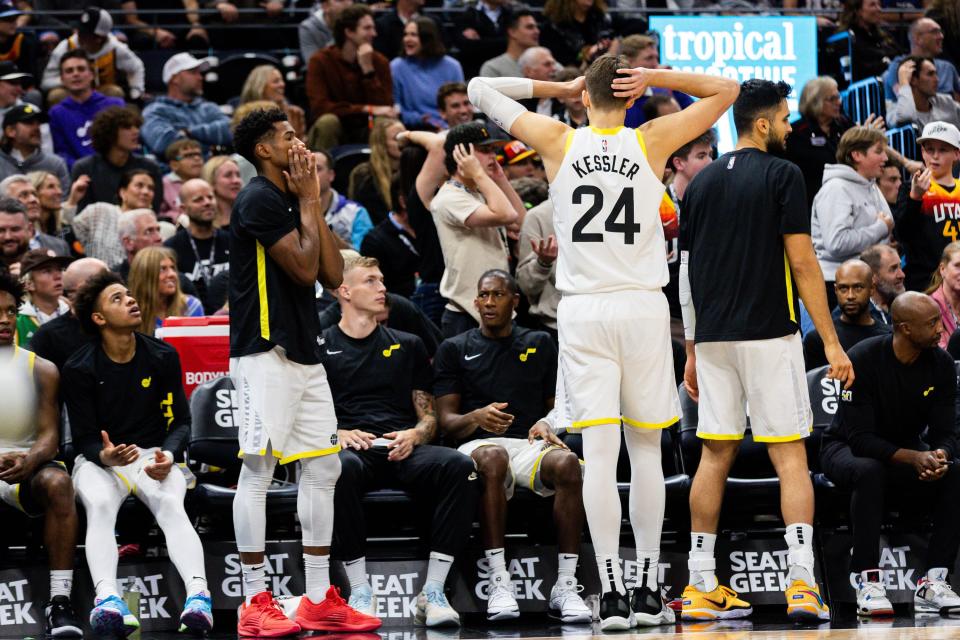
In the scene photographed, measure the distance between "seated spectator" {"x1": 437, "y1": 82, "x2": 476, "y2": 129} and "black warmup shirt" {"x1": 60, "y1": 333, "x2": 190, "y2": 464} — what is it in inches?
188

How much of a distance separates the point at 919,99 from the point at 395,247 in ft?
18.5

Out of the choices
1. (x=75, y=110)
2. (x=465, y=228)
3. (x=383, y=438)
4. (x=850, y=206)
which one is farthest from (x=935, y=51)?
(x=383, y=438)

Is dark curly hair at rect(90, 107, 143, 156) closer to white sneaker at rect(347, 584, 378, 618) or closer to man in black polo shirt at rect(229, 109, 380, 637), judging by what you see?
man in black polo shirt at rect(229, 109, 380, 637)

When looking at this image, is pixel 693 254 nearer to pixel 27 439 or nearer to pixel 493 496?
pixel 493 496

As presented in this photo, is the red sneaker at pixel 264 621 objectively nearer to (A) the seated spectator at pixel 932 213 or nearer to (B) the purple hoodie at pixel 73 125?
(A) the seated spectator at pixel 932 213

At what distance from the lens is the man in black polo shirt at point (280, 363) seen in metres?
6.17

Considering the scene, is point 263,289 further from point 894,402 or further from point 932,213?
point 932,213

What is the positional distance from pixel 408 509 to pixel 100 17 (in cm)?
725

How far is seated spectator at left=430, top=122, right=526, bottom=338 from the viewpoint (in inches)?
328

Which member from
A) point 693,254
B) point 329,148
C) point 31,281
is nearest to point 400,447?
point 693,254

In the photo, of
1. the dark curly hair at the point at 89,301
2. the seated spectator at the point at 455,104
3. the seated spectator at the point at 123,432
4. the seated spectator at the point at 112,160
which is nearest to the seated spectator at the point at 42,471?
the seated spectator at the point at 123,432

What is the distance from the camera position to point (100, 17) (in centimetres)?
1262

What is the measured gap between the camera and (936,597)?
21.8 ft

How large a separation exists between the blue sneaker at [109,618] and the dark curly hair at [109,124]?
5.21 meters
